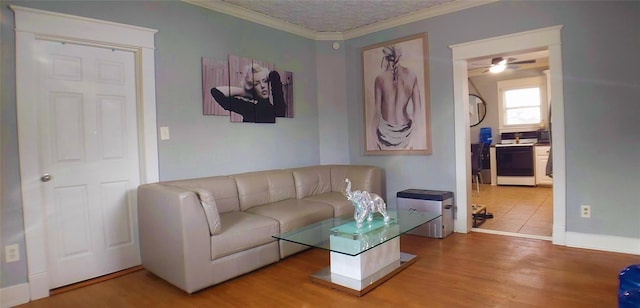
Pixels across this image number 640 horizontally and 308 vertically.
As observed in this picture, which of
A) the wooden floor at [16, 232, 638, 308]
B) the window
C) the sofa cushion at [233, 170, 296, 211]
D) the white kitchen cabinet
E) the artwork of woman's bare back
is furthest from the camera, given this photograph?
the window

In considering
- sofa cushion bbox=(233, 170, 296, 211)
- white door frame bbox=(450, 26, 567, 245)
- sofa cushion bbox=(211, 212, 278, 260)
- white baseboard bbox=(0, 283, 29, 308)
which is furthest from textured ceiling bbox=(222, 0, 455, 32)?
white baseboard bbox=(0, 283, 29, 308)

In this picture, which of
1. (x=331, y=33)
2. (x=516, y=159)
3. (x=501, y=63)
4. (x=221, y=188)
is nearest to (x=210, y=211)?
(x=221, y=188)

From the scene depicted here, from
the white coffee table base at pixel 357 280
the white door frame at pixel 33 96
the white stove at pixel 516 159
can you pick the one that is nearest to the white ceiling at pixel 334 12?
the white door frame at pixel 33 96

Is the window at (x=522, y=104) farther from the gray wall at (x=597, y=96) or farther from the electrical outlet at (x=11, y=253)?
the electrical outlet at (x=11, y=253)

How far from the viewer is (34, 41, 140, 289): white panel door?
254 centimetres

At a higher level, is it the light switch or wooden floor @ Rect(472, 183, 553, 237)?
the light switch

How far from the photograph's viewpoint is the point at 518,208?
471 centimetres

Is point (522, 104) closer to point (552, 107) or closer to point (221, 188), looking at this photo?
point (552, 107)

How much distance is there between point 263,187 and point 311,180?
66 cm

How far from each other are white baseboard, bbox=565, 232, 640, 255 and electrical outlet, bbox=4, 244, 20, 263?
4.33 metres

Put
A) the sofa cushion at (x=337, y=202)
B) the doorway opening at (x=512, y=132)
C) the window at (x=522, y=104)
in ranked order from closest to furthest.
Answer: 1. the sofa cushion at (x=337, y=202)
2. the doorway opening at (x=512, y=132)
3. the window at (x=522, y=104)

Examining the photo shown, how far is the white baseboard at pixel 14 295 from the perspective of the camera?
7.52ft

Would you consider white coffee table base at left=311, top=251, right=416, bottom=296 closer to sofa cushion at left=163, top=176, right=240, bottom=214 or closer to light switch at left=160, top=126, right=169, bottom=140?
sofa cushion at left=163, top=176, right=240, bottom=214

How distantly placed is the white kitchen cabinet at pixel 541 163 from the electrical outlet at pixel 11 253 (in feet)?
24.0
